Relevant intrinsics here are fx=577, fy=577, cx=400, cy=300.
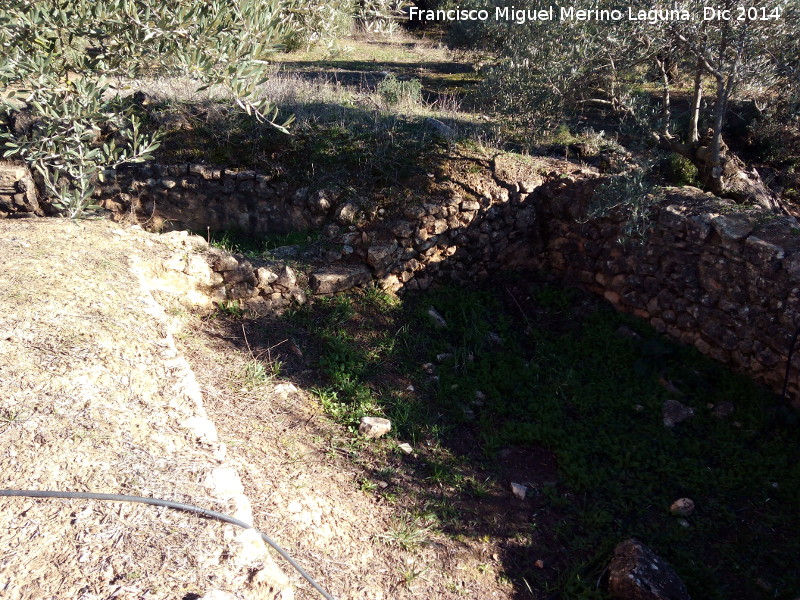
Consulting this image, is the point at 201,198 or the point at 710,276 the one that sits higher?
the point at 201,198

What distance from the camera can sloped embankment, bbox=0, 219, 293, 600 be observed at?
2273mm

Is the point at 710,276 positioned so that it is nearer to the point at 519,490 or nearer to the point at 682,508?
the point at 682,508

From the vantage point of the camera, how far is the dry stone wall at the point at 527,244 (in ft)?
16.3

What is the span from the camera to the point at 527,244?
6691mm

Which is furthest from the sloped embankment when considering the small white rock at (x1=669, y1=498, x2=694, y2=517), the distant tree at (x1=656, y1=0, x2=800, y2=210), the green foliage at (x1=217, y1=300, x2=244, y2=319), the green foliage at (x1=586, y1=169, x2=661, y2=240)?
the distant tree at (x1=656, y1=0, x2=800, y2=210)

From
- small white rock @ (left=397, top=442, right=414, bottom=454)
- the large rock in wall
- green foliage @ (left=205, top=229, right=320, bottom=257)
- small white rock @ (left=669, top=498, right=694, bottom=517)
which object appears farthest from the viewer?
green foliage @ (left=205, top=229, right=320, bottom=257)

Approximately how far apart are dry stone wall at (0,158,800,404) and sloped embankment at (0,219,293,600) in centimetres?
158

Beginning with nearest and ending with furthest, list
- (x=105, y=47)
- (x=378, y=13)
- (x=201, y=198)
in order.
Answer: (x=105, y=47), (x=378, y=13), (x=201, y=198)

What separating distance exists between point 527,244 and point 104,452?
198 inches

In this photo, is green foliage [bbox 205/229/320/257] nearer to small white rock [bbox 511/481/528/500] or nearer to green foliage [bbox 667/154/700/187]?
small white rock [bbox 511/481/528/500]

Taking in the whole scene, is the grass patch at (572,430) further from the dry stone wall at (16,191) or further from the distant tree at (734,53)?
the dry stone wall at (16,191)

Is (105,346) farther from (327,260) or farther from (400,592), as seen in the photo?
(327,260)

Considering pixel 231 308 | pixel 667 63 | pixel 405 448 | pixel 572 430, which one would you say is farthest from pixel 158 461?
pixel 667 63

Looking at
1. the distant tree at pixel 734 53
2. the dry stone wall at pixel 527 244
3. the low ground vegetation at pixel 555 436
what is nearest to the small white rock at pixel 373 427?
Result: the low ground vegetation at pixel 555 436
